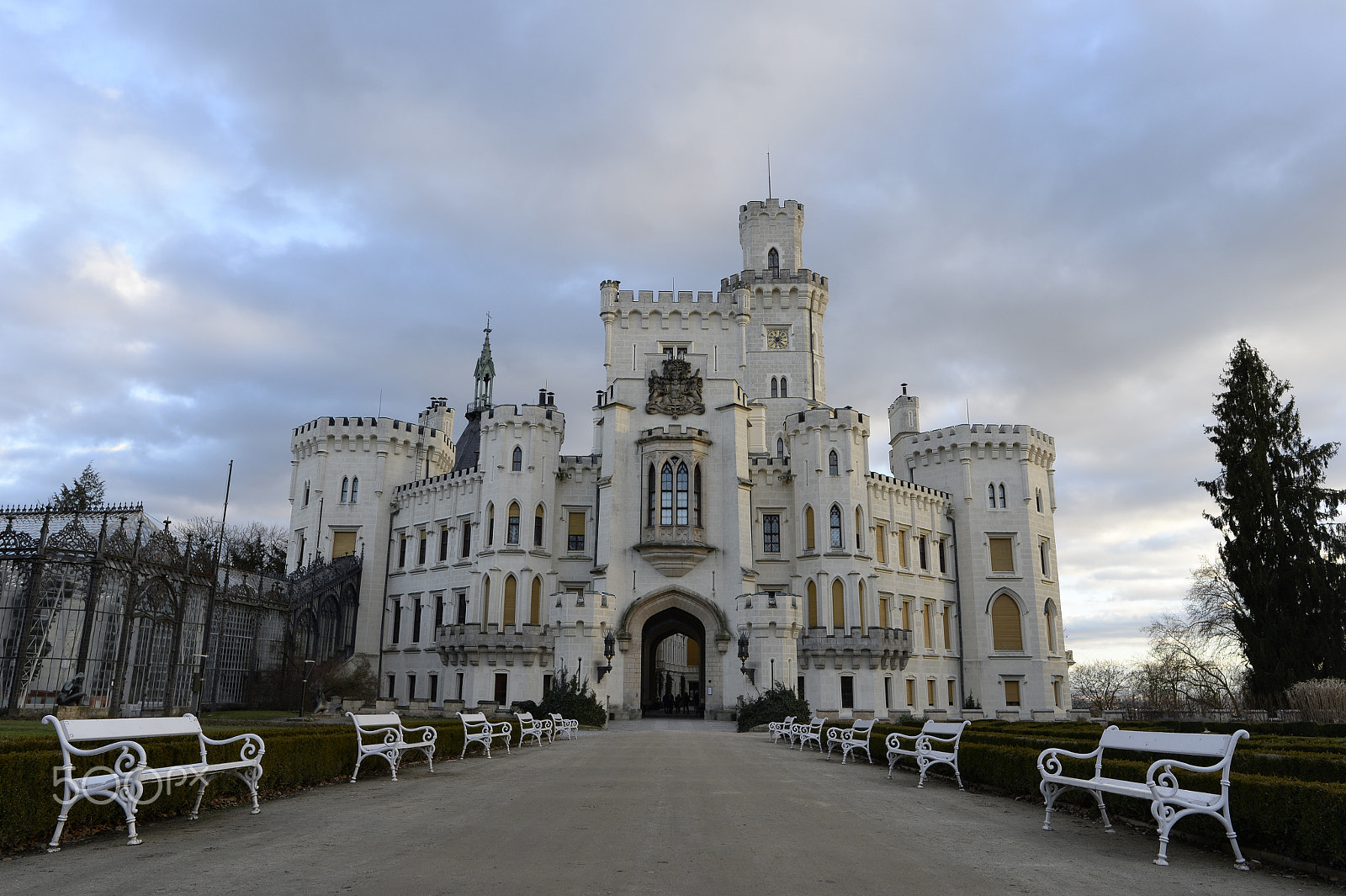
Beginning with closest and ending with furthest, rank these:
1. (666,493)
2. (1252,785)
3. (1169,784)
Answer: (1252,785) → (1169,784) → (666,493)

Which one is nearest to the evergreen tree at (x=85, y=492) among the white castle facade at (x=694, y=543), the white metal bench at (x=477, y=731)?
the white castle facade at (x=694, y=543)

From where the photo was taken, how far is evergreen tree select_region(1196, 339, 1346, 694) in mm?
32438

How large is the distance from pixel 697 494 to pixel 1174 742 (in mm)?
32964

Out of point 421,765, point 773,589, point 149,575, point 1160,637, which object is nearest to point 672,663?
point 773,589

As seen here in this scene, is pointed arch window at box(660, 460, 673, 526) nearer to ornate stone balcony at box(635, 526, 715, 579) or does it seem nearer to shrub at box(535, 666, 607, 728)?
ornate stone balcony at box(635, 526, 715, 579)

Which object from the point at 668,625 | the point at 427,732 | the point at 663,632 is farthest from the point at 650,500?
the point at 427,732

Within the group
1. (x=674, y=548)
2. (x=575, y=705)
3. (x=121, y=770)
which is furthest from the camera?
(x=674, y=548)

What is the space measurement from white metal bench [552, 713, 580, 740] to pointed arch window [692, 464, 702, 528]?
48.4 ft

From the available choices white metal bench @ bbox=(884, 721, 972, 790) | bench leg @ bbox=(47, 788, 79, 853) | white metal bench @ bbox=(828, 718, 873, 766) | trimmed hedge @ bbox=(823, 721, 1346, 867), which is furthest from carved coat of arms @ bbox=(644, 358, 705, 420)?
bench leg @ bbox=(47, 788, 79, 853)

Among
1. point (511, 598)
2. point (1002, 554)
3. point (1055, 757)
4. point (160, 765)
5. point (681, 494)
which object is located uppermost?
point (681, 494)

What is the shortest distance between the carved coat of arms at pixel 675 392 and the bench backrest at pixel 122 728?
3360cm

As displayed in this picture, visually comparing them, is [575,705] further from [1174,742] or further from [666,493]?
[1174,742]

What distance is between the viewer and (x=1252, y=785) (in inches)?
303

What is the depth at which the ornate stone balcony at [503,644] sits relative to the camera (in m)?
40.1
